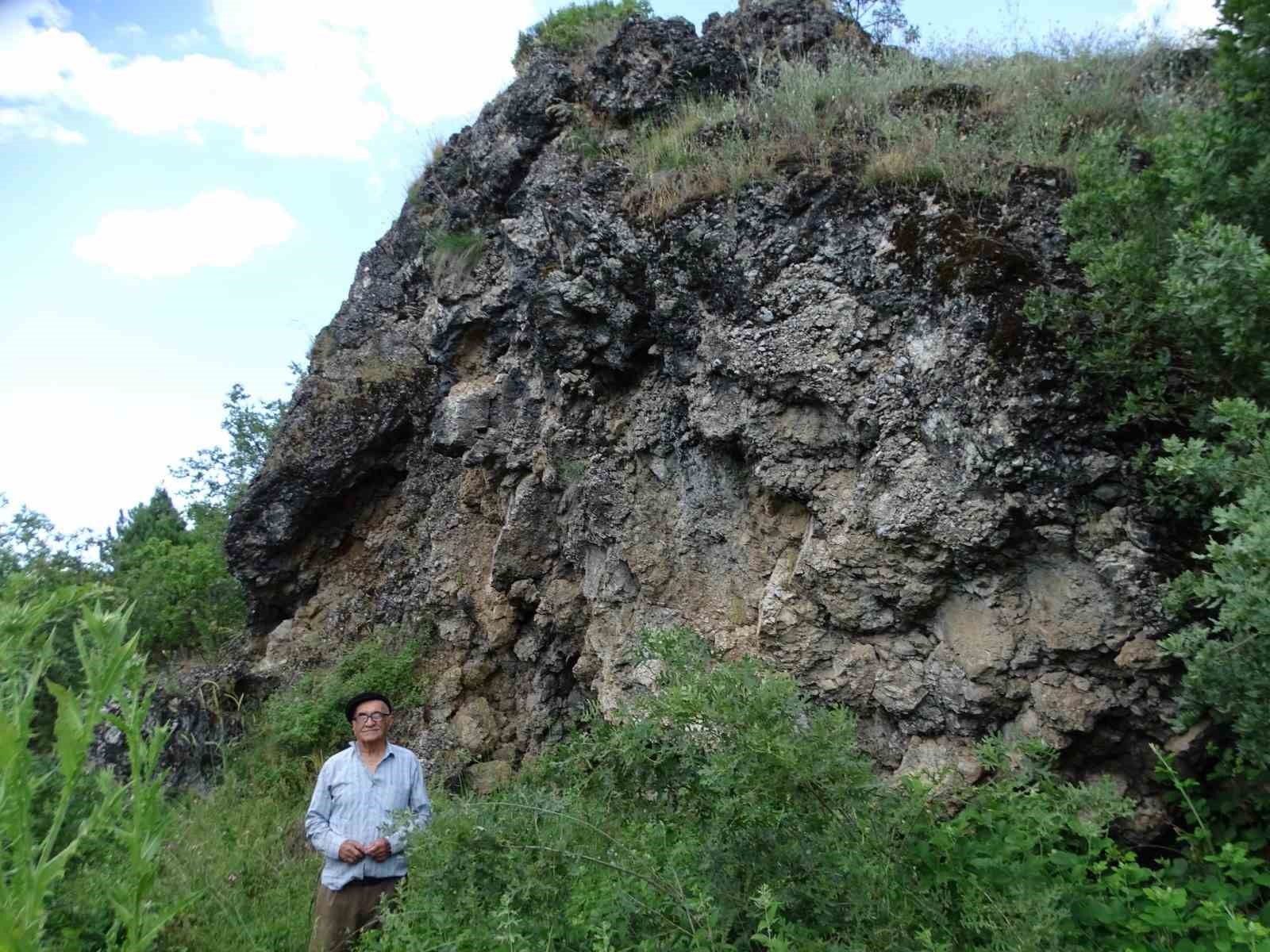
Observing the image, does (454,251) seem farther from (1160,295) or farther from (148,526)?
(148,526)

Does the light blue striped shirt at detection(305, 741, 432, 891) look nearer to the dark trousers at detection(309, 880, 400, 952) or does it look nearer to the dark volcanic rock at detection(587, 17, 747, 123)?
the dark trousers at detection(309, 880, 400, 952)

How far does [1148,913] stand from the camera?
2975mm

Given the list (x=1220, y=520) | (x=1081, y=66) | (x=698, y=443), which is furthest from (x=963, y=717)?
(x=1081, y=66)

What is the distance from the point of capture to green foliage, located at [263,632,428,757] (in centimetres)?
734

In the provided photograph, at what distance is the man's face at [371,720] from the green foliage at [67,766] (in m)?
3.06

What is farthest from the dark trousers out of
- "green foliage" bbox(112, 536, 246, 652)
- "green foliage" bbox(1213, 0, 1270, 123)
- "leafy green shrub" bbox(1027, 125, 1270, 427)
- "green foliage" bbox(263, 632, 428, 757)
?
"green foliage" bbox(112, 536, 246, 652)

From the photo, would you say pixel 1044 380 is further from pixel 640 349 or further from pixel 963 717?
pixel 640 349

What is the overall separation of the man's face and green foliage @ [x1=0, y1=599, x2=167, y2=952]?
3062 mm

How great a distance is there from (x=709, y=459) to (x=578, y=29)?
590 cm

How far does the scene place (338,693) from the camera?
7512 mm

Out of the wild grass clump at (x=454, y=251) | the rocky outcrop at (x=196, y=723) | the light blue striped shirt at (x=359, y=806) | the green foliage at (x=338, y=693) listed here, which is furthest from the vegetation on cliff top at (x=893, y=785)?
the wild grass clump at (x=454, y=251)

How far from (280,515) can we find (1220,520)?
8.20 meters

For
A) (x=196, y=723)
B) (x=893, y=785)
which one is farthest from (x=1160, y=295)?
(x=196, y=723)

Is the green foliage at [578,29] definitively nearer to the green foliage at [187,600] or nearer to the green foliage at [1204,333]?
the green foliage at [1204,333]
